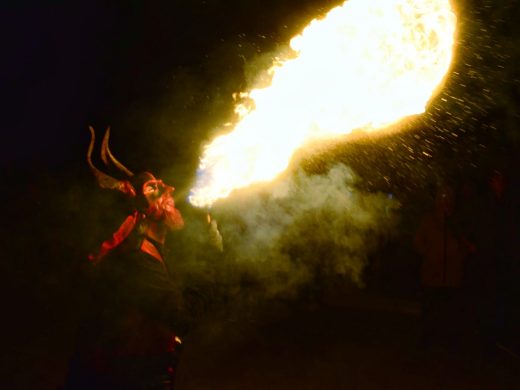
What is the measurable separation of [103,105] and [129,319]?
18.5 ft

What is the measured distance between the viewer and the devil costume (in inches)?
126

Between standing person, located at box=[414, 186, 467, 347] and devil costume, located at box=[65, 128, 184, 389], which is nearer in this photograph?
devil costume, located at box=[65, 128, 184, 389]

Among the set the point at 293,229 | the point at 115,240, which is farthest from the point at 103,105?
the point at 115,240

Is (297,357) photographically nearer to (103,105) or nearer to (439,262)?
(439,262)

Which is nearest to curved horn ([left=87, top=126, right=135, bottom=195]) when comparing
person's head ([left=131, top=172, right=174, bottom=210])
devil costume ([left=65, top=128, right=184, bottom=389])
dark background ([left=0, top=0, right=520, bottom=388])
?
person's head ([left=131, top=172, right=174, bottom=210])

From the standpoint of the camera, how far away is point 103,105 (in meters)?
8.29

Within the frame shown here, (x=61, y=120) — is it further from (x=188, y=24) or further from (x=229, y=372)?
(x=229, y=372)

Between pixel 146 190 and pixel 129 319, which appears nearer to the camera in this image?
pixel 129 319

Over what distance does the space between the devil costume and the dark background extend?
13.2ft

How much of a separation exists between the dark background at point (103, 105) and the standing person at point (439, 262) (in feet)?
3.92

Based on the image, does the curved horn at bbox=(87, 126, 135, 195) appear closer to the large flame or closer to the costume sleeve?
the costume sleeve

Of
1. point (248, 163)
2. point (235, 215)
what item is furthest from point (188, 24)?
point (248, 163)

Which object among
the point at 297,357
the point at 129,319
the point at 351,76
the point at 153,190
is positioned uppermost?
the point at 351,76

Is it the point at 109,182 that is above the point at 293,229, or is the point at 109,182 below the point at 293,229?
above
